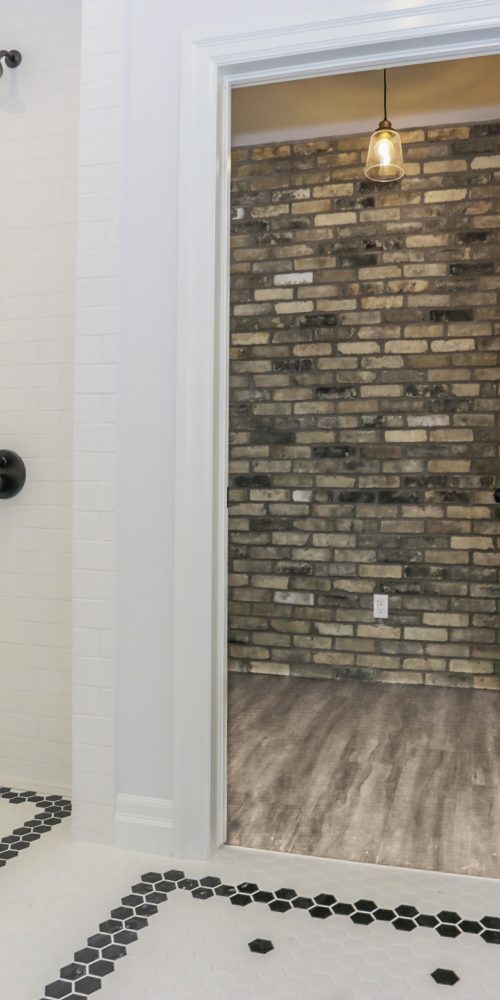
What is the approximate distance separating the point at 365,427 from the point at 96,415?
2.26 metres

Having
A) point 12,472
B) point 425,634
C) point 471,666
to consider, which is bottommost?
point 471,666

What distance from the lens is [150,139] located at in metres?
2.30

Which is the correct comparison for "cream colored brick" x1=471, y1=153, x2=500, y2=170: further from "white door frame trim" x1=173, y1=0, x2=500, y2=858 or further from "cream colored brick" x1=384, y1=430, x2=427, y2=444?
"white door frame trim" x1=173, y1=0, x2=500, y2=858

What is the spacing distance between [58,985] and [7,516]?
152cm

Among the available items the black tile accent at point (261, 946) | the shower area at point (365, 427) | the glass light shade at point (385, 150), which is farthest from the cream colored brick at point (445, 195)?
the black tile accent at point (261, 946)

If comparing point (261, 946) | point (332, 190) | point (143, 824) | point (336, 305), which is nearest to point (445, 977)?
point (261, 946)

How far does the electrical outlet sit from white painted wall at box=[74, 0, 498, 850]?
7.27 feet

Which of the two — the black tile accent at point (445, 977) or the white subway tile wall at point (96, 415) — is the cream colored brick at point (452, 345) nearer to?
the white subway tile wall at point (96, 415)

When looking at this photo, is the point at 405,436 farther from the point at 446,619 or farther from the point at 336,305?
the point at 446,619

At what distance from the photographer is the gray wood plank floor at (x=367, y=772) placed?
7.80 feet

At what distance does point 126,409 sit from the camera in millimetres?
2318

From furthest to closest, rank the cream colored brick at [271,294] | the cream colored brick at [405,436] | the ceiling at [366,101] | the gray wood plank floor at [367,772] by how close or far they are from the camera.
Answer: the cream colored brick at [271,294] < the cream colored brick at [405,436] < the ceiling at [366,101] < the gray wood plank floor at [367,772]

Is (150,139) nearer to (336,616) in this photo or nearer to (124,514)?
(124,514)

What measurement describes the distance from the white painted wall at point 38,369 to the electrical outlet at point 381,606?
1998mm
